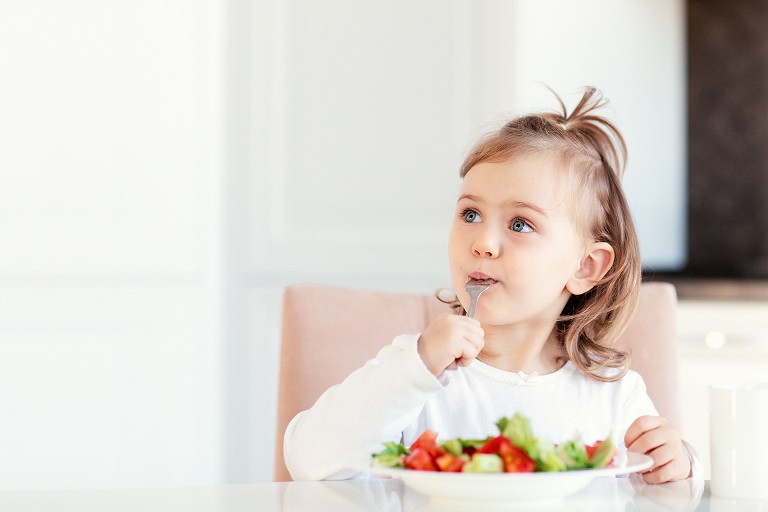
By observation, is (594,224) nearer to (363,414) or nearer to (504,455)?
(363,414)

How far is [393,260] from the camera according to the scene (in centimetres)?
258

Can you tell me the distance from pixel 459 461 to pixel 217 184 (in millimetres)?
1874

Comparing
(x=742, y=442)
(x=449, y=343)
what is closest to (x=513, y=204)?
(x=449, y=343)

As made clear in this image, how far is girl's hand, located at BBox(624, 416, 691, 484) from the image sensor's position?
0.99 metres

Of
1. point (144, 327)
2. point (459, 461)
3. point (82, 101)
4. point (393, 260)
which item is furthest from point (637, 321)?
point (82, 101)

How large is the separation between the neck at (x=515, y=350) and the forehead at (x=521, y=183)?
0.18m

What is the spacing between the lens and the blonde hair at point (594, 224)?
128cm

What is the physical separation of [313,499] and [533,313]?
49cm

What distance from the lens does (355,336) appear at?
4.34 feet

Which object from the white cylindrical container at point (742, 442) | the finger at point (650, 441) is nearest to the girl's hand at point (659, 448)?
the finger at point (650, 441)

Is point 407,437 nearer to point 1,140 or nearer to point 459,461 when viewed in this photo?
point 459,461

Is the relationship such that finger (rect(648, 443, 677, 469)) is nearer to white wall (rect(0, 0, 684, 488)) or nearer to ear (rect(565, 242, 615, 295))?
ear (rect(565, 242, 615, 295))

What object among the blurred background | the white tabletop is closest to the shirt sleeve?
the white tabletop

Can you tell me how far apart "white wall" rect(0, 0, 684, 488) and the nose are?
1225 millimetres
